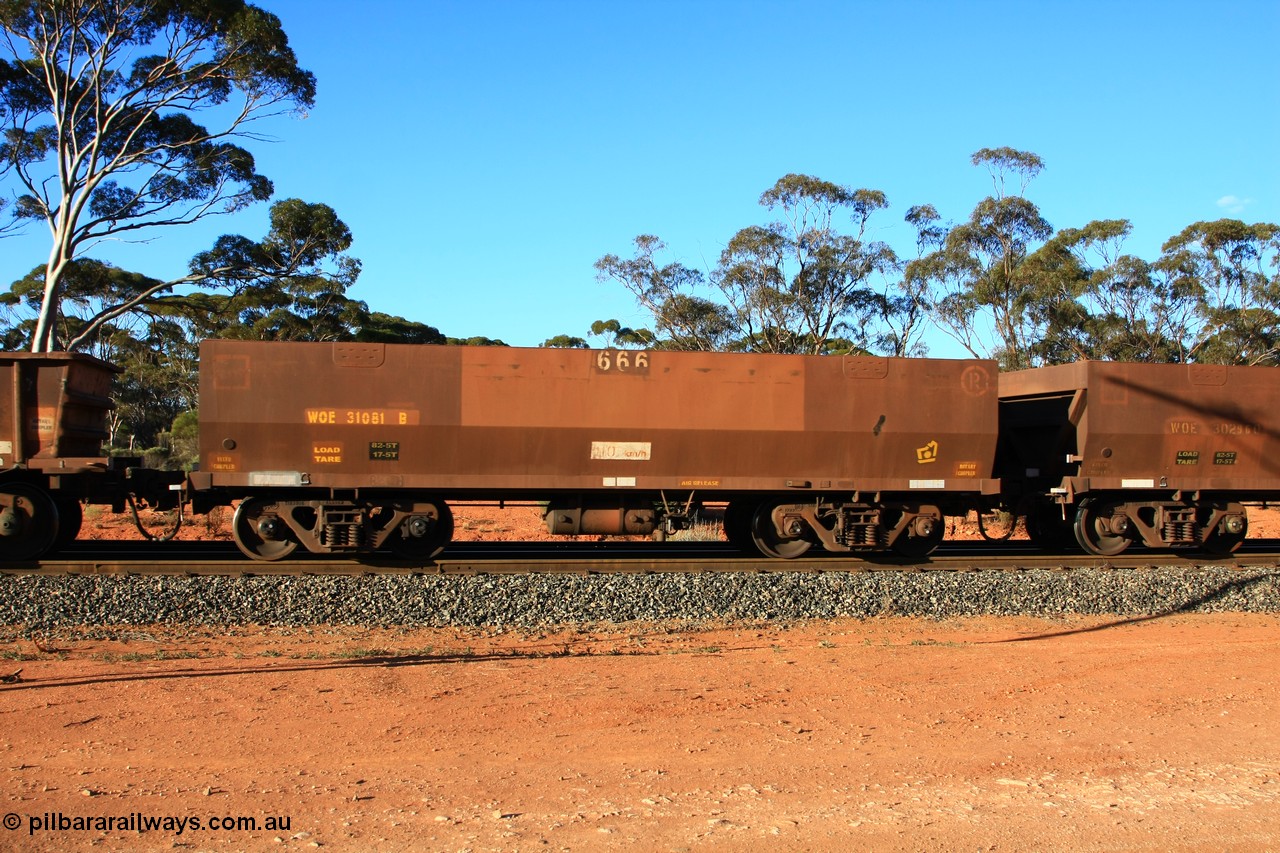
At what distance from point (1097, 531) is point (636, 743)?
1025cm

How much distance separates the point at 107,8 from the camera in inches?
1025

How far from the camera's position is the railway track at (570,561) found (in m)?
10.9

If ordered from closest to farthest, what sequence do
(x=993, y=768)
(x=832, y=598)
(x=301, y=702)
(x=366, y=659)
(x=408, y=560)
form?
(x=993, y=768), (x=301, y=702), (x=366, y=659), (x=832, y=598), (x=408, y=560)

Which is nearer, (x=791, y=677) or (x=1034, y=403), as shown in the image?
(x=791, y=677)

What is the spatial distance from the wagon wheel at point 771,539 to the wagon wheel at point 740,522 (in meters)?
0.34

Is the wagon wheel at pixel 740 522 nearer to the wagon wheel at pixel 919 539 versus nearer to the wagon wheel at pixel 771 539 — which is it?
the wagon wheel at pixel 771 539

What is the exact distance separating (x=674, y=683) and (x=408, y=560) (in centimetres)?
535

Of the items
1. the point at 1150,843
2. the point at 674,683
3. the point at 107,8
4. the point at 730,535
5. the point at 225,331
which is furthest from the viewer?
the point at 225,331

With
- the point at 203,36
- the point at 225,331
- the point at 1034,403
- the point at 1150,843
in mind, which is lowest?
the point at 1150,843

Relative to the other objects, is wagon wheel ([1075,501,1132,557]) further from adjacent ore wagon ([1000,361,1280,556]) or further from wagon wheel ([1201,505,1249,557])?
wagon wheel ([1201,505,1249,557])

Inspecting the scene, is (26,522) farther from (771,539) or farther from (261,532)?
(771,539)

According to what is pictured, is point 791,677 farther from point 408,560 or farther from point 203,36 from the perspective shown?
point 203,36

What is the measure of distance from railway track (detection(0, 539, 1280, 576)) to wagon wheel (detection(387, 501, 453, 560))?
31 centimetres

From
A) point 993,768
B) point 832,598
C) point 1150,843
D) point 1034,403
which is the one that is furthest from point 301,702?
point 1034,403
